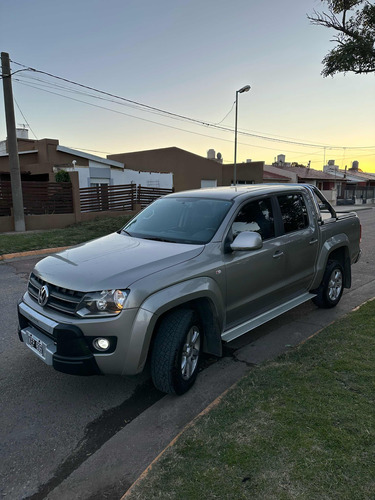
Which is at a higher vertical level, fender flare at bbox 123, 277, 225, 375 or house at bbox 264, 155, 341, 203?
house at bbox 264, 155, 341, 203

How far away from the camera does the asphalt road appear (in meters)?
2.29

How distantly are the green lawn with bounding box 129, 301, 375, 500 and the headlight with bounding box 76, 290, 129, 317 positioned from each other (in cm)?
100

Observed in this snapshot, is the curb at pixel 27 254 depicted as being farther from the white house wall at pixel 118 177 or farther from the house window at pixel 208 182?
the house window at pixel 208 182

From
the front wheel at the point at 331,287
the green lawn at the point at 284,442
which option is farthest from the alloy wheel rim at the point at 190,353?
the front wheel at the point at 331,287

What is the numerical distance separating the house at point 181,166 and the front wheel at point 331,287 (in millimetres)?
22088

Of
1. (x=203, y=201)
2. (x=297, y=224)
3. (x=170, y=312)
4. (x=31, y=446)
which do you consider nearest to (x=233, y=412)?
(x=170, y=312)

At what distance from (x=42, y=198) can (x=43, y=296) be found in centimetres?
1324

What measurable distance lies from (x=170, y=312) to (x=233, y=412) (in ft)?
2.94

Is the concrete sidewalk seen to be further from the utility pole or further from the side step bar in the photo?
the utility pole

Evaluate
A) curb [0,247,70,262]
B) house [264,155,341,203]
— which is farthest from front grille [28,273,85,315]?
house [264,155,341,203]

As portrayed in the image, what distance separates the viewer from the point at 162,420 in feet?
9.28

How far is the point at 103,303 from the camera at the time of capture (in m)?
2.68

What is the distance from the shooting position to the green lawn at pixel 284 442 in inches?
77.3

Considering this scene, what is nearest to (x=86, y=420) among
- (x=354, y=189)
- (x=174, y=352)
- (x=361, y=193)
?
(x=174, y=352)
